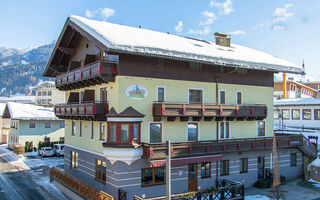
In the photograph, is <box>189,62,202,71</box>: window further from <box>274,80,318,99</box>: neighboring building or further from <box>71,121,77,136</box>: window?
<box>274,80,318,99</box>: neighboring building

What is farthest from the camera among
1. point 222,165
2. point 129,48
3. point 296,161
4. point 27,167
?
point 27,167

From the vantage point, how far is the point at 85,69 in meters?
24.9

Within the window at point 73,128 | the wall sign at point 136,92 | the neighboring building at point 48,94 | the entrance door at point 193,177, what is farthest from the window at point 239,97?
the neighboring building at point 48,94

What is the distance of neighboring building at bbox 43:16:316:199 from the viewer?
22594 mm

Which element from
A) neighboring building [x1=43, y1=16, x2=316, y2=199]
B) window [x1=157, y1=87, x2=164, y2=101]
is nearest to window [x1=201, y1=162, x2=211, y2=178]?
neighboring building [x1=43, y1=16, x2=316, y2=199]

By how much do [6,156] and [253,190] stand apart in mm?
39763

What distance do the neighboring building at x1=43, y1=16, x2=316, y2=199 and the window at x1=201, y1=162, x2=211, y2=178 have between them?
0.09 m

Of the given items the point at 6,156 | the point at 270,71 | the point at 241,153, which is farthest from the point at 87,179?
the point at 6,156

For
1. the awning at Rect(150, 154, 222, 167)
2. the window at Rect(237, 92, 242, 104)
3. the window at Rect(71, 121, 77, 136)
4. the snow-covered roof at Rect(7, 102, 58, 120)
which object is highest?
the window at Rect(237, 92, 242, 104)

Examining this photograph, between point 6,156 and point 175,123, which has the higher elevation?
point 175,123

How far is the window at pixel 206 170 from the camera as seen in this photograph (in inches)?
1042

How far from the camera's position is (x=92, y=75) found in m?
23.6

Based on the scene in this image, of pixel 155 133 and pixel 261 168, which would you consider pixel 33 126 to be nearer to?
pixel 155 133

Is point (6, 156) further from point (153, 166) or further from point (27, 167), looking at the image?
point (153, 166)
